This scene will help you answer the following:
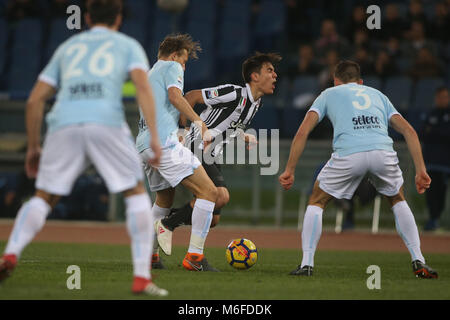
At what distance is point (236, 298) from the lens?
5035 mm

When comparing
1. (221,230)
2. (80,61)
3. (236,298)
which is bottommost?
(221,230)

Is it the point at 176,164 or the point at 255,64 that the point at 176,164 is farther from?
the point at 255,64

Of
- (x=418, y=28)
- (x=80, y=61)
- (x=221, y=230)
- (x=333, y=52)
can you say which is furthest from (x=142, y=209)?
(x=418, y=28)

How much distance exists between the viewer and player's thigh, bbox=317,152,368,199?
666cm

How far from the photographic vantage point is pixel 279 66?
16.4m

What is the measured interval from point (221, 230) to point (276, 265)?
19.0 ft

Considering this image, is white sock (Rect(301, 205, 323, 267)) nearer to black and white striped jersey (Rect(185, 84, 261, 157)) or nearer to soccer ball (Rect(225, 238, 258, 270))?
soccer ball (Rect(225, 238, 258, 270))

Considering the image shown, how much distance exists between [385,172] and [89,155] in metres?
2.91

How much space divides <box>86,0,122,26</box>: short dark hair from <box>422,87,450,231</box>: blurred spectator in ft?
31.1

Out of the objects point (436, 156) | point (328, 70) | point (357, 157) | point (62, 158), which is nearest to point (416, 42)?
point (328, 70)

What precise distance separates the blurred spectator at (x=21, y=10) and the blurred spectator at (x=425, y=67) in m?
8.43

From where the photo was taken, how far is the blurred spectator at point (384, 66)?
1542 centimetres
